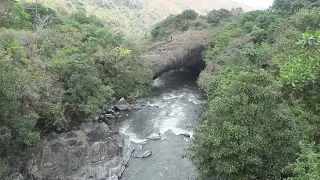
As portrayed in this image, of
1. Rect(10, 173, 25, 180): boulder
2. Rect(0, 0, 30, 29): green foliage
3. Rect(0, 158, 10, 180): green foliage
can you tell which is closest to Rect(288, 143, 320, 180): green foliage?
Rect(0, 158, 10, 180): green foliage

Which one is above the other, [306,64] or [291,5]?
[291,5]

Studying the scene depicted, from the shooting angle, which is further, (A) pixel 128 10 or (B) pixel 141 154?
(A) pixel 128 10

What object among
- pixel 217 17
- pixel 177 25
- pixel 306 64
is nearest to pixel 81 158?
pixel 306 64

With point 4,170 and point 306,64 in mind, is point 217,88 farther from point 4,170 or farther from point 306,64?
point 306,64

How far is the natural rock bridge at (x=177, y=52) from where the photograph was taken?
36.2m

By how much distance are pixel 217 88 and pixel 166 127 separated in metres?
5.45

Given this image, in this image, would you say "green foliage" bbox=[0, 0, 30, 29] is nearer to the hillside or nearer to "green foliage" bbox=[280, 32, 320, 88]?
the hillside

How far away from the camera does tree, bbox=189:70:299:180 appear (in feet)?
37.8

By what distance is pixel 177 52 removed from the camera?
38.8 m

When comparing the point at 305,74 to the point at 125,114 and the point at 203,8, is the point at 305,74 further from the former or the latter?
the point at 203,8

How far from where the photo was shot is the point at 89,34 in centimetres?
3188

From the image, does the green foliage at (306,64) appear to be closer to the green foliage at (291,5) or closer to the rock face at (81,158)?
the rock face at (81,158)

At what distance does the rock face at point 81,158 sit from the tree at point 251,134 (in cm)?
804

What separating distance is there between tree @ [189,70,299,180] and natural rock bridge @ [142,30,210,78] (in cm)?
2225
